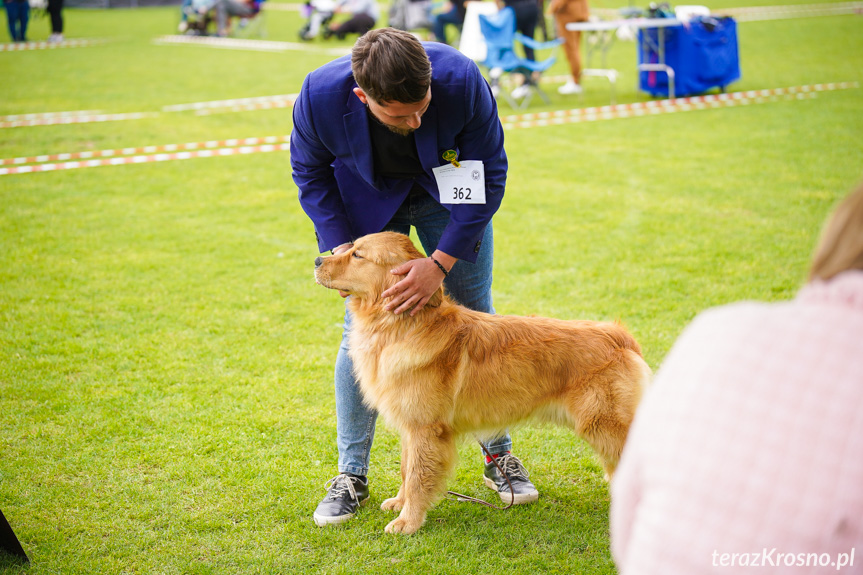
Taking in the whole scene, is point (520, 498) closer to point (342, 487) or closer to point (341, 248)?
point (342, 487)

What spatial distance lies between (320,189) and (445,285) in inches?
28.7

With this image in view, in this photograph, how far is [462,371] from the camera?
282 cm

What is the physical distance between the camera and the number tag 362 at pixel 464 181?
272 centimetres

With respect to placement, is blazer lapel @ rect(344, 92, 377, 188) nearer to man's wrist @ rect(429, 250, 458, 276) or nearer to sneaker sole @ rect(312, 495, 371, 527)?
man's wrist @ rect(429, 250, 458, 276)

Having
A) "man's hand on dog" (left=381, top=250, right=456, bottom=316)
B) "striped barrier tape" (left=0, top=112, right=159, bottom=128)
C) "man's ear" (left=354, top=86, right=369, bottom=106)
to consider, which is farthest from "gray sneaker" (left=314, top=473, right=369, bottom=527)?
"striped barrier tape" (left=0, top=112, right=159, bottom=128)

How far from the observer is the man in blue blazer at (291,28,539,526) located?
92.6 inches

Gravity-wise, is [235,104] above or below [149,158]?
above

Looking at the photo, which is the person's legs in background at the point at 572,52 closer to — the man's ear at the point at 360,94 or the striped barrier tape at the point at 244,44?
the striped barrier tape at the point at 244,44

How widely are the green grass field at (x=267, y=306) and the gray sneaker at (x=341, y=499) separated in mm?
66

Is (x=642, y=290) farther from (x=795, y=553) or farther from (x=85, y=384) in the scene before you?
(x=795, y=553)

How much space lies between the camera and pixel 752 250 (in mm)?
5820

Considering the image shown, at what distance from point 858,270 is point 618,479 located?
0.54 metres

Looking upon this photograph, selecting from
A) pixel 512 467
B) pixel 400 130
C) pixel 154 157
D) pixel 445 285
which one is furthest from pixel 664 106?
pixel 400 130

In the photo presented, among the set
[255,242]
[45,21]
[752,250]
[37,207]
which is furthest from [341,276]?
[45,21]
